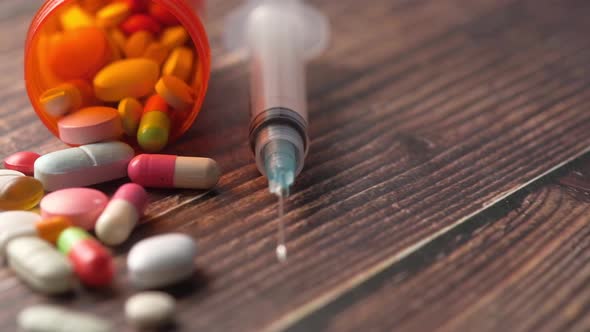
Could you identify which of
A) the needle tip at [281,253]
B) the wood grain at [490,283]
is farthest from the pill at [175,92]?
the wood grain at [490,283]

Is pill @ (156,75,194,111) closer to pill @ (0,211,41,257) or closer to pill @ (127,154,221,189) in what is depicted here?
pill @ (127,154,221,189)

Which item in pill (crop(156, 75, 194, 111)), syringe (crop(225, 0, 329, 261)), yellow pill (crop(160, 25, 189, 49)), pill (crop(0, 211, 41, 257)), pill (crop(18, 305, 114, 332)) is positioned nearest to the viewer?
Result: pill (crop(18, 305, 114, 332))

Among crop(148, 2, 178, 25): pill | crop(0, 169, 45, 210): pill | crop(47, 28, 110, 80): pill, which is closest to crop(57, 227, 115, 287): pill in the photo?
crop(0, 169, 45, 210): pill

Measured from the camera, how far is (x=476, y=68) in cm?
138

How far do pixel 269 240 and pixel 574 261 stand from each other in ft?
1.22

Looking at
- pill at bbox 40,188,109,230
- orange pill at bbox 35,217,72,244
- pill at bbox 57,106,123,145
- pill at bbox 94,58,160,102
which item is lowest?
orange pill at bbox 35,217,72,244

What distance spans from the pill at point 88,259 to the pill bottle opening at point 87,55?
0.28 metres

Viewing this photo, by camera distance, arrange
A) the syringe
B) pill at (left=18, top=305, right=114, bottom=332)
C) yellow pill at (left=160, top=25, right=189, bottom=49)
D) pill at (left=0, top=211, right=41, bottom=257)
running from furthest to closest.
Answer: yellow pill at (left=160, top=25, right=189, bottom=49)
the syringe
pill at (left=0, top=211, right=41, bottom=257)
pill at (left=18, top=305, right=114, bottom=332)

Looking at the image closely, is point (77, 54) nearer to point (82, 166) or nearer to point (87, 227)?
Answer: point (82, 166)

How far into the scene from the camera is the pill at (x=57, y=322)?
30.1 inches

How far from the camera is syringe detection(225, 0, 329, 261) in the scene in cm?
100

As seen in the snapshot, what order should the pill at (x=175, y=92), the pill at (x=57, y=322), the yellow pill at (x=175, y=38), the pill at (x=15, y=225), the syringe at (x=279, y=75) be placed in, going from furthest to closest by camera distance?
1. the yellow pill at (x=175, y=38)
2. the pill at (x=175, y=92)
3. the syringe at (x=279, y=75)
4. the pill at (x=15, y=225)
5. the pill at (x=57, y=322)

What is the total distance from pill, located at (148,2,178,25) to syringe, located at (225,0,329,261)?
0.49 feet

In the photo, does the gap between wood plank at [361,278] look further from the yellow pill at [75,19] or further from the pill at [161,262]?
the yellow pill at [75,19]
